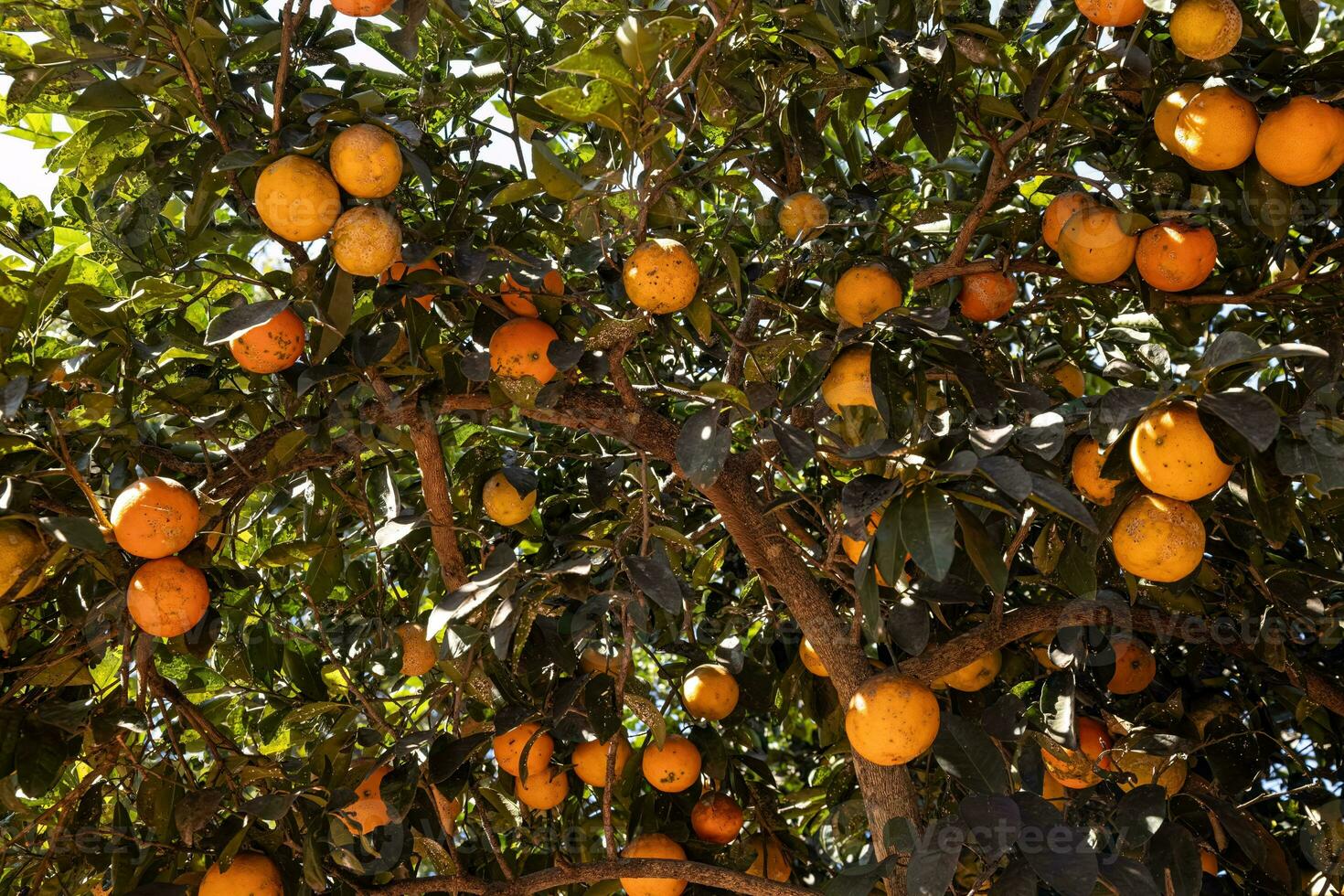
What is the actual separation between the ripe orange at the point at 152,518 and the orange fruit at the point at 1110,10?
173 cm

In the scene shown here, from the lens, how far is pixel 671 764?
2467mm

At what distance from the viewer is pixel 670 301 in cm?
194

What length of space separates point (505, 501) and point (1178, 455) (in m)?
1.36

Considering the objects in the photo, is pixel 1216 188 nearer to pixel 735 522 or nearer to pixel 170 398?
pixel 735 522

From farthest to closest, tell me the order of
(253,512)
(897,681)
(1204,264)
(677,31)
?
(253,512), (1204,264), (897,681), (677,31)

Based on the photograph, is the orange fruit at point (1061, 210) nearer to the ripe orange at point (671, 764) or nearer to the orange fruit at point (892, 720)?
the orange fruit at point (892, 720)

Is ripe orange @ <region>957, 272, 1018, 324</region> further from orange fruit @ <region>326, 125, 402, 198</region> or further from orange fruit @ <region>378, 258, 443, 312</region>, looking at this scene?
orange fruit @ <region>326, 125, 402, 198</region>

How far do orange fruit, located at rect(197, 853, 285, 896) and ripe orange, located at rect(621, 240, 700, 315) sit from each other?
124 cm

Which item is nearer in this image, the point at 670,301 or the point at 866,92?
the point at 670,301

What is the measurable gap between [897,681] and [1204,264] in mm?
970

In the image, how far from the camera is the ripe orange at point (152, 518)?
1971 millimetres

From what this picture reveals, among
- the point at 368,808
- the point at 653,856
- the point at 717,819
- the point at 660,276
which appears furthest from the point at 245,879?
the point at 660,276

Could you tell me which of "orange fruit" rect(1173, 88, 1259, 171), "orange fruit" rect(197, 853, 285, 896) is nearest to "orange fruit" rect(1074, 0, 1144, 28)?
"orange fruit" rect(1173, 88, 1259, 171)

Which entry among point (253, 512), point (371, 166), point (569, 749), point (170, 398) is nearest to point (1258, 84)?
point (371, 166)
